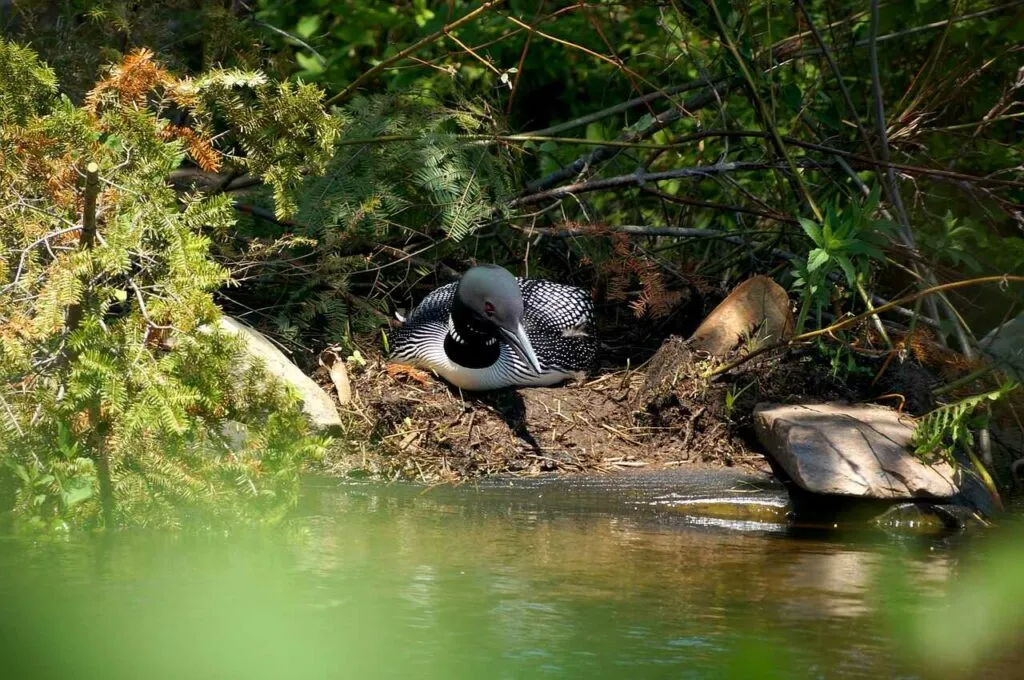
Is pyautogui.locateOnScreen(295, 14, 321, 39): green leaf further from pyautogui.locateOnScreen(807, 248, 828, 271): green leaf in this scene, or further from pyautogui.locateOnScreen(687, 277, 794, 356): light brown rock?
pyautogui.locateOnScreen(807, 248, 828, 271): green leaf

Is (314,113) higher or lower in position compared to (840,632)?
higher

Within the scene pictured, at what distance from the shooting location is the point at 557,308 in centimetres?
615

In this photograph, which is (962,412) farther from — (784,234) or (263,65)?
(263,65)

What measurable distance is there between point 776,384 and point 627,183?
140cm

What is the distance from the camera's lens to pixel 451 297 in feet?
20.0

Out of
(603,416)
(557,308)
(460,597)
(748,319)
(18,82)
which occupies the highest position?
(18,82)

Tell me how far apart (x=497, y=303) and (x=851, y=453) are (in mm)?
1710

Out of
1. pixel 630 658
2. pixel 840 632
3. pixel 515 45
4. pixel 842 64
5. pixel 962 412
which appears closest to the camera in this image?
pixel 630 658

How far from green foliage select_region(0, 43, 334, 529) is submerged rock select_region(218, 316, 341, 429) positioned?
3.42 feet

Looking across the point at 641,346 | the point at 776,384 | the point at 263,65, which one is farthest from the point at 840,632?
the point at 263,65

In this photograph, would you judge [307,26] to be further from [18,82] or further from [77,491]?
[77,491]

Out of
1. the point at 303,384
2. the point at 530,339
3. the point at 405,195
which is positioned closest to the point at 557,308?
the point at 530,339

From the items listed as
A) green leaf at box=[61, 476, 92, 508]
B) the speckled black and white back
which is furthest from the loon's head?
green leaf at box=[61, 476, 92, 508]

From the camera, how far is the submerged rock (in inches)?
204
